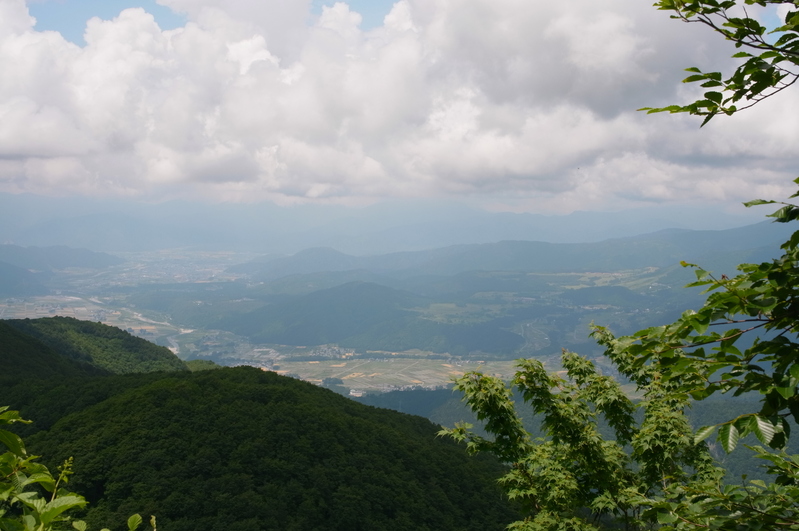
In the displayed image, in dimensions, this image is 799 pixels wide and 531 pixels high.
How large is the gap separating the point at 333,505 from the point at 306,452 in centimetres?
835

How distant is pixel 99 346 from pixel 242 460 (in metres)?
79.1

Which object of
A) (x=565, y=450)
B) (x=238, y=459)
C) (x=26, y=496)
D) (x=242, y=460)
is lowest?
(x=242, y=460)

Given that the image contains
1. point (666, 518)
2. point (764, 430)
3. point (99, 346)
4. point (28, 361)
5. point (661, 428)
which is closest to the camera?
point (764, 430)

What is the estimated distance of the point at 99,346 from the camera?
110 meters

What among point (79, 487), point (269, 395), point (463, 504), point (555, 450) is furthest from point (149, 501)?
point (555, 450)

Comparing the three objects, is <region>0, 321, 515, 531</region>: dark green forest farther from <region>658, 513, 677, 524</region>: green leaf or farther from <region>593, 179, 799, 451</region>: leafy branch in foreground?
<region>593, 179, 799, 451</region>: leafy branch in foreground

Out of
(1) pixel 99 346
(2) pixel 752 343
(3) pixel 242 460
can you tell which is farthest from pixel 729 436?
(1) pixel 99 346

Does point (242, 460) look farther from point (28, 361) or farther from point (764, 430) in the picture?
point (764, 430)

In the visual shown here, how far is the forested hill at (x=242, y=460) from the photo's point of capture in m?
42.8

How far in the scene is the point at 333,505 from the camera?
4934 centimetres

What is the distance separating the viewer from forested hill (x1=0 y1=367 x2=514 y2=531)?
42781mm

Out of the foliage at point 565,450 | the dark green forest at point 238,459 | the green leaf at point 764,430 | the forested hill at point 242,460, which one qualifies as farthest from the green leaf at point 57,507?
the forested hill at point 242,460

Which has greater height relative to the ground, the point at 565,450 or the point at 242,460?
the point at 565,450

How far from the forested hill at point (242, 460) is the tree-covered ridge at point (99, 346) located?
148 feet
